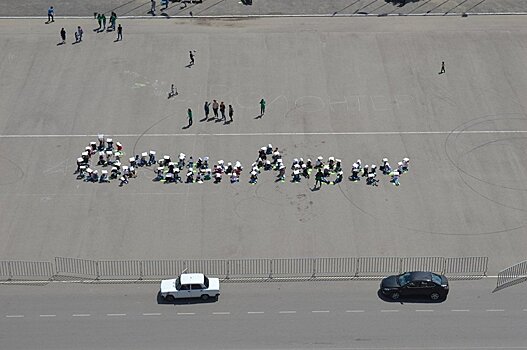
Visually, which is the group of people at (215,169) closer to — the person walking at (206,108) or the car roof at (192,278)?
the person walking at (206,108)

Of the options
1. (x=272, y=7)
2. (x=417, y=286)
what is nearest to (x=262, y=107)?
(x=272, y=7)

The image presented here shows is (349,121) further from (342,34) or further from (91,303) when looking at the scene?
(91,303)

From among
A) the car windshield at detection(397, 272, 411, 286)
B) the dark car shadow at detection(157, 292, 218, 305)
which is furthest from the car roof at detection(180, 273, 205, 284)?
the car windshield at detection(397, 272, 411, 286)

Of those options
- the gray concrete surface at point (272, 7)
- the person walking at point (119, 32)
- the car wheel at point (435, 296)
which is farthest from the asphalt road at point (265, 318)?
the gray concrete surface at point (272, 7)

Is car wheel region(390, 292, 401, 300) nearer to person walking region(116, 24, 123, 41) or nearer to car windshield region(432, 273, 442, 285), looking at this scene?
car windshield region(432, 273, 442, 285)

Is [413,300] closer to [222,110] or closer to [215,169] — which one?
[215,169]

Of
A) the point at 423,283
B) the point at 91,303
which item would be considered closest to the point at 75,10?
the point at 91,303
